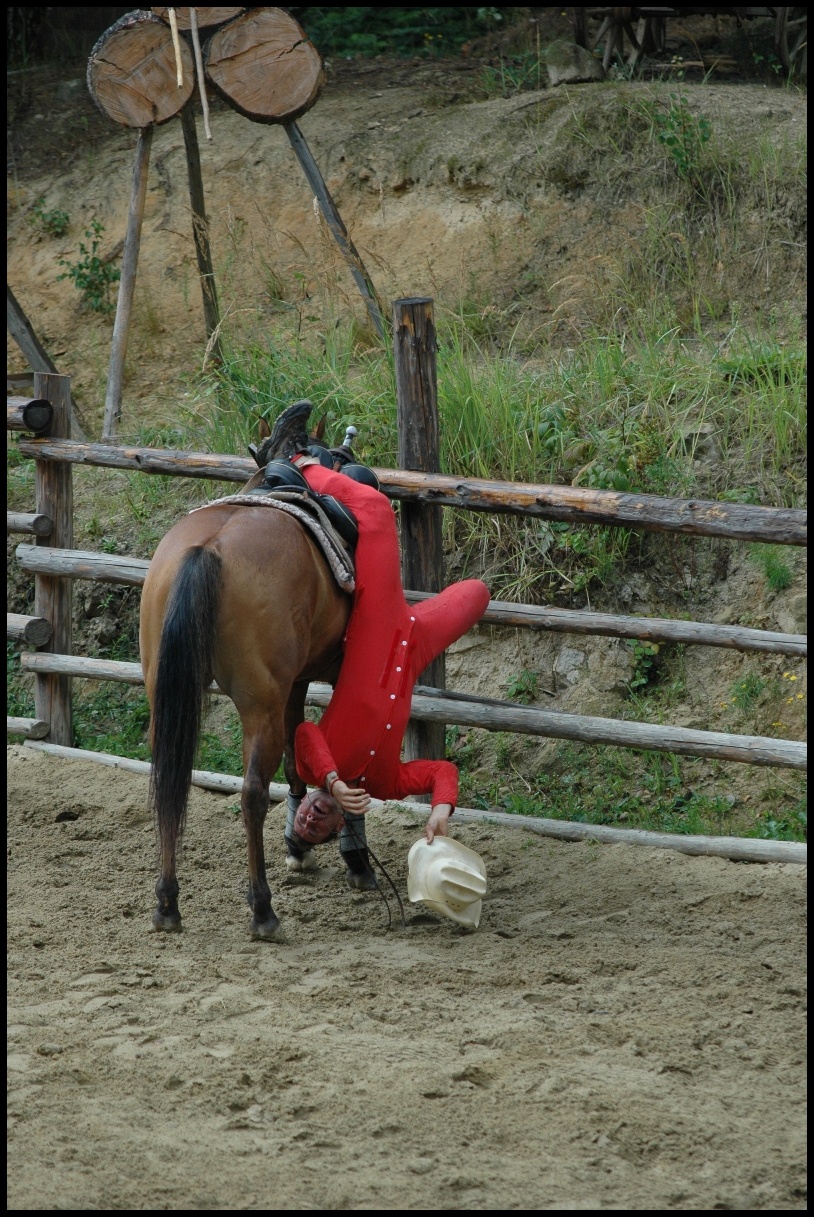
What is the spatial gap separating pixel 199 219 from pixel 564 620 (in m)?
3.76

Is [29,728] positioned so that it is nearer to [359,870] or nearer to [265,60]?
[359,870]

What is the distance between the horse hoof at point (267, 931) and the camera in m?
4.07

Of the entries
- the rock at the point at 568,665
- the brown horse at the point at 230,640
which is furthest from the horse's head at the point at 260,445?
the rock at the point at 568,665

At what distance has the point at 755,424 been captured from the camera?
235 inches

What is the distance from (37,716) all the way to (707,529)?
356 cm

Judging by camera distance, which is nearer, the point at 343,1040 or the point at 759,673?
the point at 343,1040

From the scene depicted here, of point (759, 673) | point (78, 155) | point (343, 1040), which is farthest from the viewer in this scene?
point (78, 155)

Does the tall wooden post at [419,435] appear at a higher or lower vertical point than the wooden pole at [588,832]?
higher

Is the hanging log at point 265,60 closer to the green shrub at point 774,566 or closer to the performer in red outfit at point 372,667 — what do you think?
the performer in red outfit at point 372,667

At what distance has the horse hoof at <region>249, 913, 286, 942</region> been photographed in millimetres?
4066

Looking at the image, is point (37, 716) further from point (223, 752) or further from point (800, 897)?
point (800, 897)

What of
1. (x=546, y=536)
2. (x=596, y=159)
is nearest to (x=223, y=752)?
(x=546, y=536)

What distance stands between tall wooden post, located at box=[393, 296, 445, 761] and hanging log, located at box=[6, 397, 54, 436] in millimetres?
1870

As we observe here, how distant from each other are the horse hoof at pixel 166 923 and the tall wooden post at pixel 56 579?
2181 millimetres
